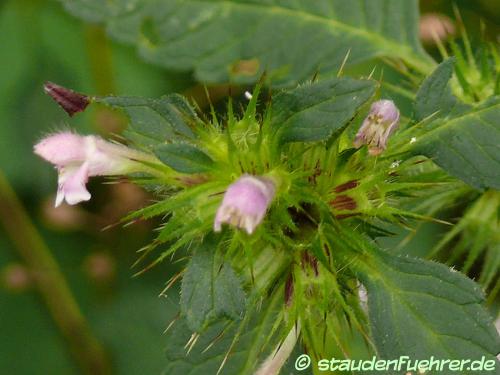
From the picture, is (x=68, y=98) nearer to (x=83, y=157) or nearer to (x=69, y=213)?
(x=83, y=157)

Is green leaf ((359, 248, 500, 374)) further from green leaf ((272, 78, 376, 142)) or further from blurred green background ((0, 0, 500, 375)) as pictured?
blurred green background ((0, 0, 500, 375))

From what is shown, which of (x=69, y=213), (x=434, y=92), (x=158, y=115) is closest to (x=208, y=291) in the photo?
(x=158, y=115)

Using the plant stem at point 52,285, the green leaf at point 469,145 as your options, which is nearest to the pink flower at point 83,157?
the green leaf at point 469,145

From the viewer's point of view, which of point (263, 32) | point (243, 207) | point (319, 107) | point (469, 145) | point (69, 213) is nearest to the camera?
Result: point (243, 207)

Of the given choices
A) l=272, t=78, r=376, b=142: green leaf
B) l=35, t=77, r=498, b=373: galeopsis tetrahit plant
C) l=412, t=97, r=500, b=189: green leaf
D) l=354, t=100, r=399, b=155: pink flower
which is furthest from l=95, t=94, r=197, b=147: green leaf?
l=412, t=97, r=500, b=189: green leaf

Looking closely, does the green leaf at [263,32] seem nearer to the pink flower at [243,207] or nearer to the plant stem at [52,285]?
the pink flower at [243,207]
